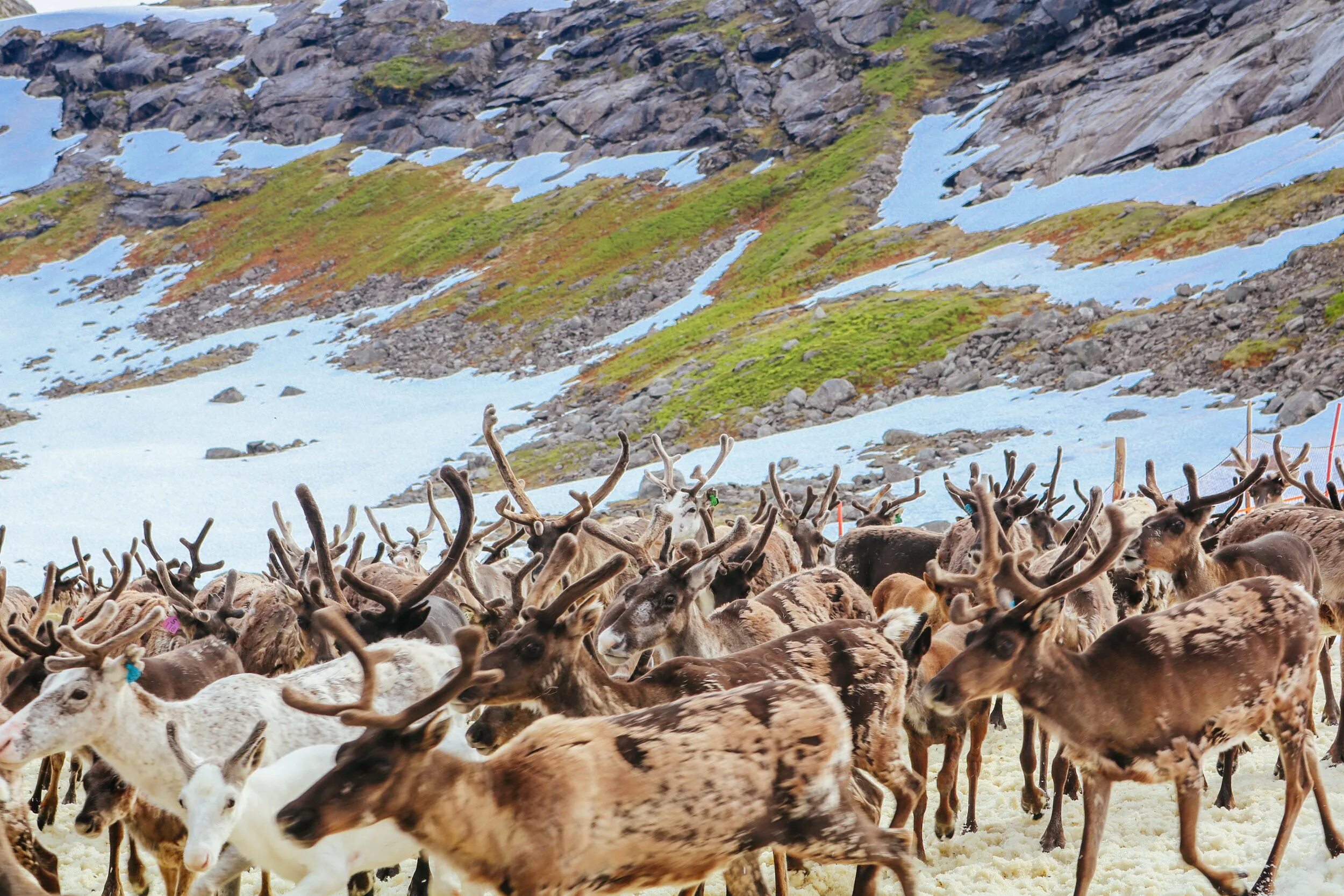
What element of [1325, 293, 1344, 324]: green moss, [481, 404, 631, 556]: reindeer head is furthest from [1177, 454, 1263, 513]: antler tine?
[1325, 293, 1344, 324]: green moss

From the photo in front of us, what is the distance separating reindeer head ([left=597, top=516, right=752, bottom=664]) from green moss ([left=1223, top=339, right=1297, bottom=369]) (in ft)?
86.9

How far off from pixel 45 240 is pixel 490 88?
1520 inches

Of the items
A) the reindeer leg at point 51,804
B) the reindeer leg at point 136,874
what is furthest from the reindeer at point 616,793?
the reindeer leg at point 51,804

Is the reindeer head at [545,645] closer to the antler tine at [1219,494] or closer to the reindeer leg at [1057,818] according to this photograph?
the reindeer leg at [1057,818]

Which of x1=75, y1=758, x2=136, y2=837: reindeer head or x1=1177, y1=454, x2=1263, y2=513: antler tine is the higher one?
x1=75, y1=758, x2=136, y2=837: reindeer head

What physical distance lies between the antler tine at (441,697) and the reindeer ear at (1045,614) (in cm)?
266

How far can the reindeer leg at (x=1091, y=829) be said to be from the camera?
5.21 meters

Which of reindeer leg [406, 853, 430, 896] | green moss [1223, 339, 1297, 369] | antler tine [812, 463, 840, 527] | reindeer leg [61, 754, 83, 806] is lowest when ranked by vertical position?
green moss [1223, 339, 1297, 369]

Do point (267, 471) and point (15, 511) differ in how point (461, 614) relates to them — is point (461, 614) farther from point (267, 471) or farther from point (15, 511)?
point (267, 471)

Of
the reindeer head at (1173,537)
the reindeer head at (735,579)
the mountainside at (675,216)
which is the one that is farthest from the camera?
the mountainside at (675,216)

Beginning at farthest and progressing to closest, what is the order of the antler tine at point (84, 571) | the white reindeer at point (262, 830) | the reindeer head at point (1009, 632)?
the antler tine at point (84, 571) → the reindeer head at point (1009, 632) → the white reindeer at point (262, 830)

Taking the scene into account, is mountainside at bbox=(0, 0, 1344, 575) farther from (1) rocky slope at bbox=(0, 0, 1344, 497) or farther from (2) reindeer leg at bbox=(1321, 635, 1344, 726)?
(2) reindeer leg at bbox=(1321, 635, 1344, 726)

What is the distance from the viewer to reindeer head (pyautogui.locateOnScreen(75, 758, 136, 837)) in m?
5.48

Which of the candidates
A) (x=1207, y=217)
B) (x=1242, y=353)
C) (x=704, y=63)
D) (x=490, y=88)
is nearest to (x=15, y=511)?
(x=1242, y=353)
